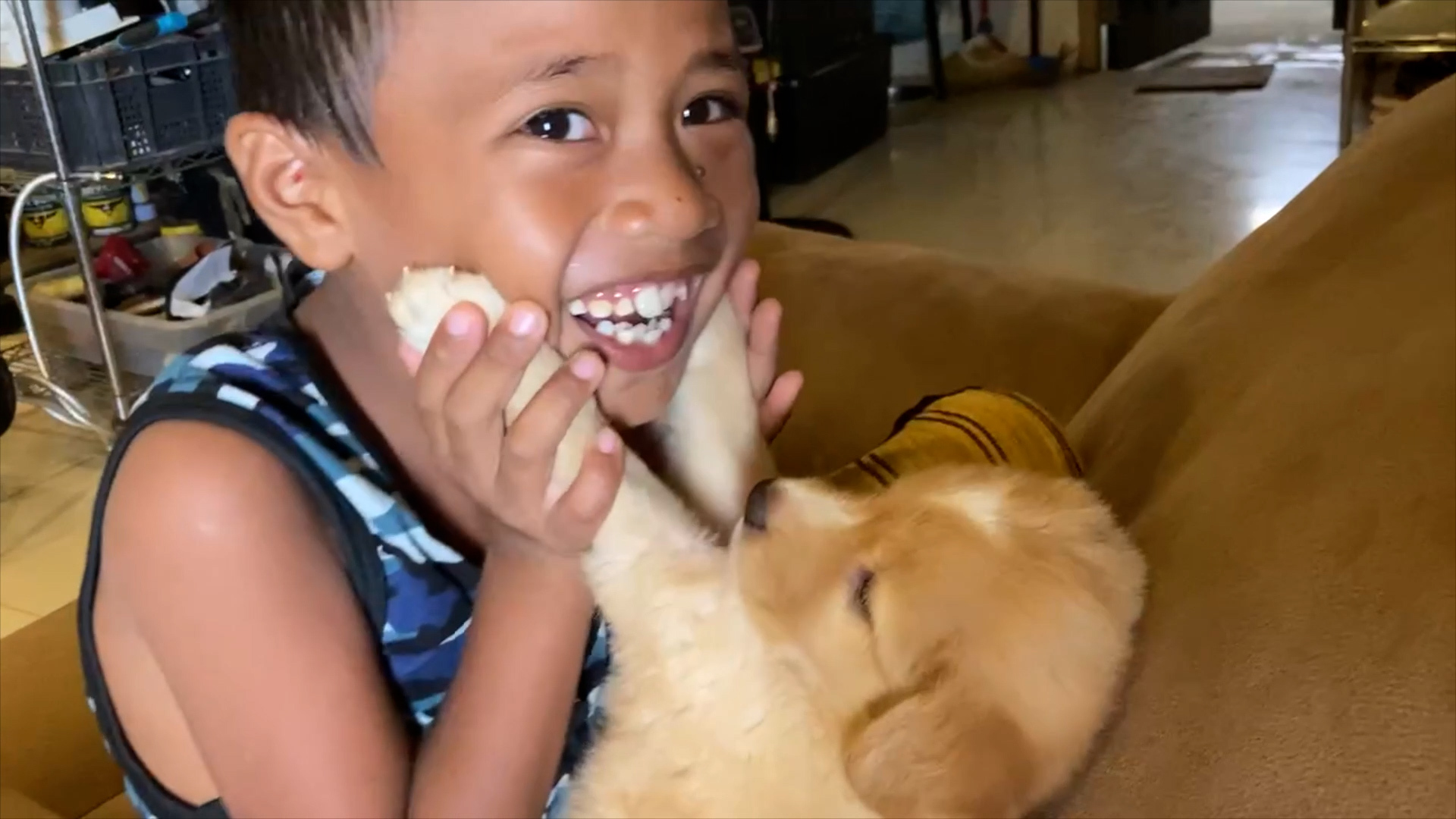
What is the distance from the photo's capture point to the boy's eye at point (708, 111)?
0.84 meters

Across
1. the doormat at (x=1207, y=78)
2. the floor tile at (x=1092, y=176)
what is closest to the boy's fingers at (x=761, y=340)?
the floor tile at (x=1092, y=176)

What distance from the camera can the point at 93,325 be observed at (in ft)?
8.29

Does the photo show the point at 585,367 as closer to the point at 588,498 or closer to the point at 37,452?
the point at 588,498

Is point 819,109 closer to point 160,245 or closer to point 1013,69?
point 1013,69

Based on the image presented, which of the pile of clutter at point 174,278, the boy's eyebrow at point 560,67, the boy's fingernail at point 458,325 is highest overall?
the boy's eyebrow at point 560,67

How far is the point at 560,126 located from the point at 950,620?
0.37 metres

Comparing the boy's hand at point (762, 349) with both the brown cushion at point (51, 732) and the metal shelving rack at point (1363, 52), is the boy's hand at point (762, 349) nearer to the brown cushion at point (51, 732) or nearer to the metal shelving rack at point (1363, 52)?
the brown cushion at point (51, 732)

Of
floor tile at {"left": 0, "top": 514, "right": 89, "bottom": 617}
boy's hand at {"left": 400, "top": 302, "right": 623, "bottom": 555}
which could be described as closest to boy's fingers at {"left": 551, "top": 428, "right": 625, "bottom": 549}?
boy's hand at {"left": 400, "top": 302, "right": 623, "bottom": 555}

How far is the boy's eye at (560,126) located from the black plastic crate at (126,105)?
165 centimetres

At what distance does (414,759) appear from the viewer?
32.9 inches

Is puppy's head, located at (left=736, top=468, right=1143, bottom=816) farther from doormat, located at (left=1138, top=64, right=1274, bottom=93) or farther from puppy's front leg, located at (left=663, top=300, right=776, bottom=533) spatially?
doormat, located at (left=1138, top=64, right=1274, bottom=93)

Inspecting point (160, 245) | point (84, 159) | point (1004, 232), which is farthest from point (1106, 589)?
point (1004, 232)

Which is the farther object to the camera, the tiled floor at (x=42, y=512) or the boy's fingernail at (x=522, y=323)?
the tiled floor at (x=42, y=512)

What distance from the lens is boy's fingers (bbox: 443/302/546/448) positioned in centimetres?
74
